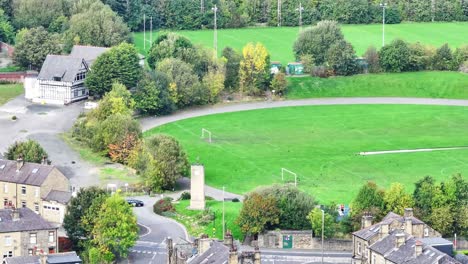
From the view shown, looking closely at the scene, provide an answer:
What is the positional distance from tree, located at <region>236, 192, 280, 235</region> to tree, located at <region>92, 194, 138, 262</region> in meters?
10.8

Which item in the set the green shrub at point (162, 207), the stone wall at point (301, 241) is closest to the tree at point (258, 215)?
the stone wall at point (301, 241)

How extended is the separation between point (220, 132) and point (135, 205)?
40746 mm

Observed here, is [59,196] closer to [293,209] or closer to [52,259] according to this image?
[293,209]

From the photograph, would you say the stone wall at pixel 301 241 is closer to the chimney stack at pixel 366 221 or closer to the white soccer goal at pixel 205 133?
the chimney stack at pixel 366 221

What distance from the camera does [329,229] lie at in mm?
137500

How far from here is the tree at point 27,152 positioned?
155m

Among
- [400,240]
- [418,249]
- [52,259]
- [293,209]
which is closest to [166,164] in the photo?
[293,209]

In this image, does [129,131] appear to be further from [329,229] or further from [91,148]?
[329,229]

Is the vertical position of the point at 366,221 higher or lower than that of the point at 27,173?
lower

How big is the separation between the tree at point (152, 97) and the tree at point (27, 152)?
3910cm

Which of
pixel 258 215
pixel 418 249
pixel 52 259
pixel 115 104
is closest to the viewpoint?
pixel 418 249

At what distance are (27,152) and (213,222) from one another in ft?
78.4

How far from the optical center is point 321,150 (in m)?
181

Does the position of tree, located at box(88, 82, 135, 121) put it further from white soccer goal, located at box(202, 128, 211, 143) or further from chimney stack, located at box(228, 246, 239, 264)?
chimney stack, located at box(228, 246, 239, 264)
